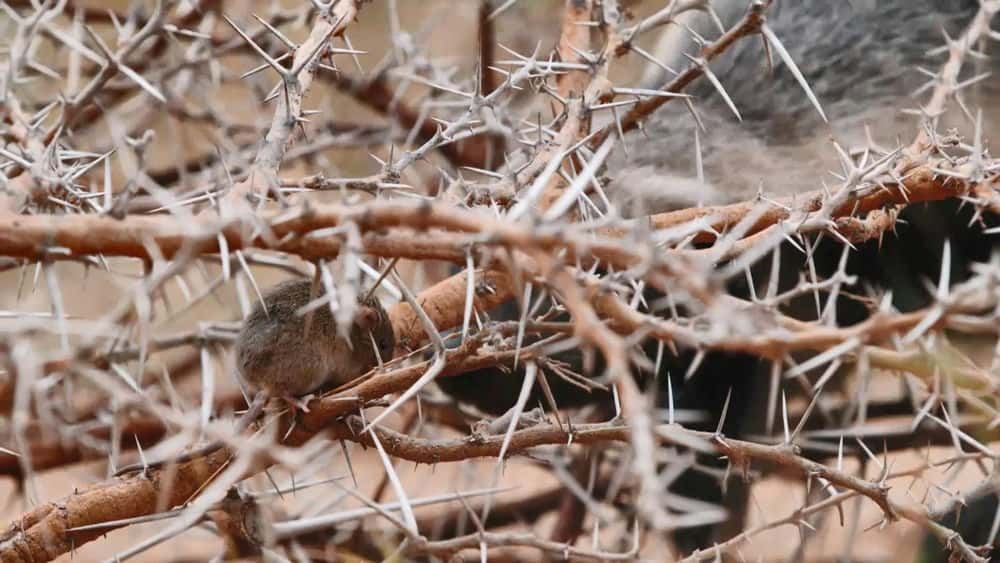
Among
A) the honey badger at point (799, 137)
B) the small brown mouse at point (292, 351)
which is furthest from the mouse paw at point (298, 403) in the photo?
the honey badger at point (799, 137)

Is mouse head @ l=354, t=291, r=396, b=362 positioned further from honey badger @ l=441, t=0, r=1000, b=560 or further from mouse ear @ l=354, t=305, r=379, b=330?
honey badger @ l=441, t=0, r=1000, b=560

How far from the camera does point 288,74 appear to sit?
1028mm

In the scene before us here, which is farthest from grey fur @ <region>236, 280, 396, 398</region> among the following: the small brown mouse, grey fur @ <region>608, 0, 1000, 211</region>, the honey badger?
grey fur @ <region>608, 0, 1000, 211</region>

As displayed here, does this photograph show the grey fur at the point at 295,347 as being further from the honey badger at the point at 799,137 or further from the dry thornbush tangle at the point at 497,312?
the honey badger at the point at 799,137

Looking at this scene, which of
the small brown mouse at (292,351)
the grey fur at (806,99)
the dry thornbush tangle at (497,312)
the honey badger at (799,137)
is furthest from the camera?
the grey fur at (806,99)

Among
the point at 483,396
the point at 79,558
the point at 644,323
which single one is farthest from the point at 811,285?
the point at 79,558

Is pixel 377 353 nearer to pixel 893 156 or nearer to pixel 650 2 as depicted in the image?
pixel 893 156

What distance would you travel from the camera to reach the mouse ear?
3.37 feet

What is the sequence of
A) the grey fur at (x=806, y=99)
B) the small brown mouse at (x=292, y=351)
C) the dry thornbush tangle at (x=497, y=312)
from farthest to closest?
the grey fur at (x=806, y=99) < the small brown mouse at (x=292, y=351) < the dry thornbush tangle at (x=497, y=312)

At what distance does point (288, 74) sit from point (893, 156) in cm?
58

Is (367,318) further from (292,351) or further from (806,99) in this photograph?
(806,99)

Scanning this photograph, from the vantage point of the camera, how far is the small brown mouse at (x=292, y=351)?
1.01 m

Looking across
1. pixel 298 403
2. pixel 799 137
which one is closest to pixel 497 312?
pixel 799 137

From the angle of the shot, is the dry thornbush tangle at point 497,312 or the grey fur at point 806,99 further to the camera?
the grey fur at point 806,99
